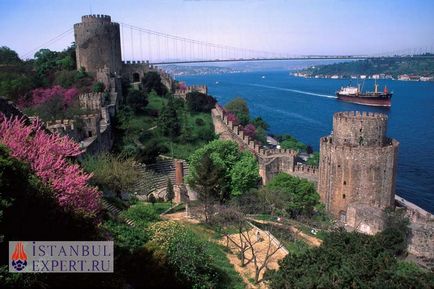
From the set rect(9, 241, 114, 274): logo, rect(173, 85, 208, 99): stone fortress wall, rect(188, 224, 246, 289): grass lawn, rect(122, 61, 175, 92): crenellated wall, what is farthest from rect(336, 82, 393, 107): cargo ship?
rect(9, 241, 114, 274): logo

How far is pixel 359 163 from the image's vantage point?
23.2 metres

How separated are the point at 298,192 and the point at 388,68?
16496cm

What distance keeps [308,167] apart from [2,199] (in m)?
22.6

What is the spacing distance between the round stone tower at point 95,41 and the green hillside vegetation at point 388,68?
138679 millimetres

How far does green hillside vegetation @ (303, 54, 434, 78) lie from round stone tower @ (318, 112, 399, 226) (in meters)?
142

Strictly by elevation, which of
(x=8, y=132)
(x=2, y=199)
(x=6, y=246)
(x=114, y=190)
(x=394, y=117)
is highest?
(x=8, y=132)

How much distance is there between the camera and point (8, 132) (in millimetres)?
9477

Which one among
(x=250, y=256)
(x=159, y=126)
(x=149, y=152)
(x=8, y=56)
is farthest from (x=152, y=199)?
(x=8, y=56)

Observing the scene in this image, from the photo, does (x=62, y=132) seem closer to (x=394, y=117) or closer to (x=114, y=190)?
(x=114, y=190)

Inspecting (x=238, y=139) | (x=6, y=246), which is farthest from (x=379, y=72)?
(x=6, y=246)

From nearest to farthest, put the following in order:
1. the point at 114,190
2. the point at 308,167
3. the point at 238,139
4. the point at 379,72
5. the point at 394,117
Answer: the point at 114,190 < the point at 308,167 < the point at 238,139 < the point at 394,117 < the point at 379,72

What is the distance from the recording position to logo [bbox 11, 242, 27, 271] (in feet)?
23.3

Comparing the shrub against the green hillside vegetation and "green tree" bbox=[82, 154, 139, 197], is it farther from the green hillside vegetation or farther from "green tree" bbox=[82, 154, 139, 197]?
the green hillside vegetation

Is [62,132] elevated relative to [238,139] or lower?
elevated
